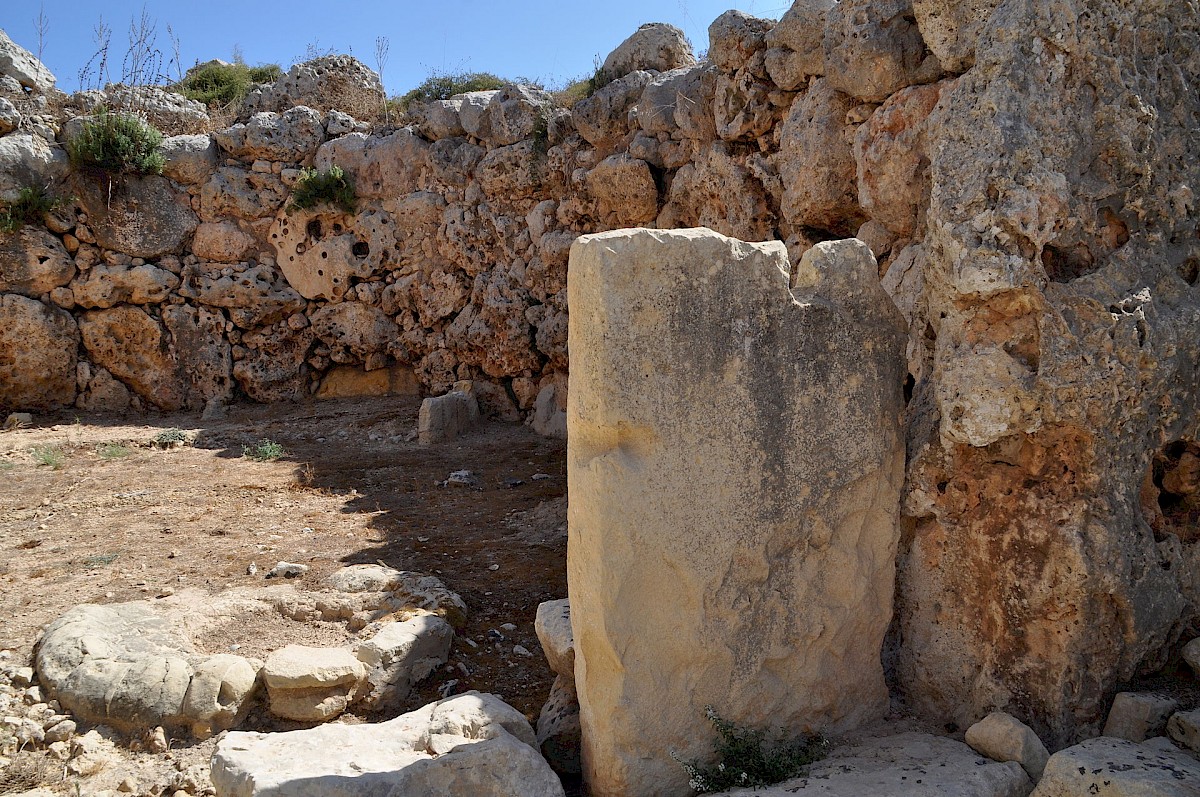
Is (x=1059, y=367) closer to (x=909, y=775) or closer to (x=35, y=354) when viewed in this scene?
(x=909, y=775)

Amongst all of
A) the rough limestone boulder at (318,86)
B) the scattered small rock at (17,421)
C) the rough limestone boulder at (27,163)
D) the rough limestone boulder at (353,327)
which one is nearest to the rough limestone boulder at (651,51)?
the rough limestone boulder at (318,86)

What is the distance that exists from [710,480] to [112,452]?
6.78 metres

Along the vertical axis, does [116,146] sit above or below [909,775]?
above

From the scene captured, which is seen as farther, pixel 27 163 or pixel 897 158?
pixel 27 163

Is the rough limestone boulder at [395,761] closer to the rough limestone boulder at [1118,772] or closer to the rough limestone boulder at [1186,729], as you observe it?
the rough limestone boulder at [1118,772]

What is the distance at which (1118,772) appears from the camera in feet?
7.66

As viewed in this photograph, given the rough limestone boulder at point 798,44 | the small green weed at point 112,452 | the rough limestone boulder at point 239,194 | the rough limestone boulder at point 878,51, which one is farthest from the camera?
the rough limestone boulder at point 239,194

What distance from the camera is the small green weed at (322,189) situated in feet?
32.9

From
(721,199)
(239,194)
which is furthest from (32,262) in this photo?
(721,199)

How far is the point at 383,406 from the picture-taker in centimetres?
1002

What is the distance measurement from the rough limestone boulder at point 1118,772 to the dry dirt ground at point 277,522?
7.07ft

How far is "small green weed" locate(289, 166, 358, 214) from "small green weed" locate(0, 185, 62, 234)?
250cm

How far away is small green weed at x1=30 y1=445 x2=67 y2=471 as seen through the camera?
721 cm

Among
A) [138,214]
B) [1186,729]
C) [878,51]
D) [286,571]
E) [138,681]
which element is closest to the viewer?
[1186,729]
